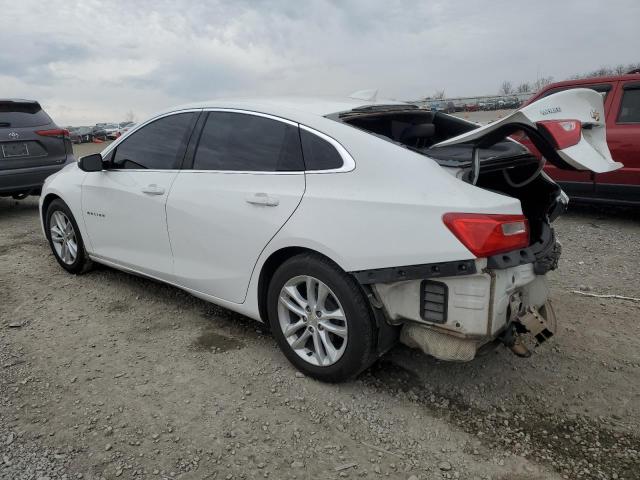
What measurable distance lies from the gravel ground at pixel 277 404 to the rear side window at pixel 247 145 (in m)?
1.19

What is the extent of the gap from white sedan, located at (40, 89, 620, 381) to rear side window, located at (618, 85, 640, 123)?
3.56m

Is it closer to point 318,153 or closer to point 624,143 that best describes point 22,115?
point 318,153

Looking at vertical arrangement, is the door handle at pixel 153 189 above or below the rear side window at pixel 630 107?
below

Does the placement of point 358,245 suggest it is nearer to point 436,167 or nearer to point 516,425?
point 436,167

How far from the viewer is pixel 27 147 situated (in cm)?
699

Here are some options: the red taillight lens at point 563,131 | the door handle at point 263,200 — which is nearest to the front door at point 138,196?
the door handle at point 263,200

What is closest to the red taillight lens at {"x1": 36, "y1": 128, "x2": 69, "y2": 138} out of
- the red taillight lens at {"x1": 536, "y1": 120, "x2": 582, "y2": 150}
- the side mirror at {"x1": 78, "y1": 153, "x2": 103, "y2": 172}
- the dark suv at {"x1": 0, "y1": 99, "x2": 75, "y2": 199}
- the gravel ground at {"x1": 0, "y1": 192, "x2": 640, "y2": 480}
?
the dark suv at {"x1": 0, "y1": 99, "x2": 75, "y2": 199}

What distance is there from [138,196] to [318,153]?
1609mm

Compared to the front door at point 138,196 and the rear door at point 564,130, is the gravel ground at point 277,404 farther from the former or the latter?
the rear door at point 564,130

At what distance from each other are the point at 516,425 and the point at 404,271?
0.99m

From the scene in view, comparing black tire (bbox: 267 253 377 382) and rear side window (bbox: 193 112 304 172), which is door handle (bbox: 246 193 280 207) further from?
black tire (bbox: 267 253 377 382)

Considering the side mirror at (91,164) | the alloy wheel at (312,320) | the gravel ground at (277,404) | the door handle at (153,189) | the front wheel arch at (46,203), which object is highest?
the side mirror at (91,164)

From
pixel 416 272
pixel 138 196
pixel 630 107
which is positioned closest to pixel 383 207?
pixel 416 272

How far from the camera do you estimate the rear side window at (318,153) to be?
2660 millimetres
